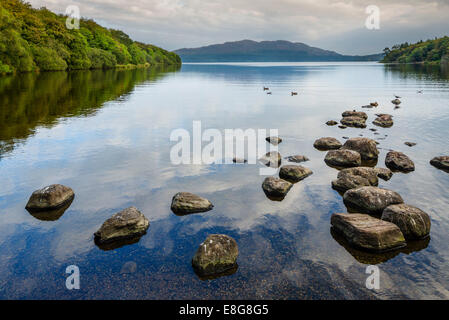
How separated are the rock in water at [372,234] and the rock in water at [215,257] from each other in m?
4.21

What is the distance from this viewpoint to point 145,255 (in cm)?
990

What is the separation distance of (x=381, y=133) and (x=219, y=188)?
63.6ft

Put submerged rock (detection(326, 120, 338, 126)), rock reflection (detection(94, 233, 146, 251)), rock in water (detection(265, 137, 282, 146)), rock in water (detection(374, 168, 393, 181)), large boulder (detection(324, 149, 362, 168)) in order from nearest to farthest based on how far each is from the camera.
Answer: rock reflection (detection(94, 233, 146, 251)) → rock in water (detection(374, 168, 393, 181)) → large boulder (detection(324, 149, 362, 168)) → rock in water (detection(265, 137, 282, 146)) → submerged rock (detection(326, 120, 338, 126))

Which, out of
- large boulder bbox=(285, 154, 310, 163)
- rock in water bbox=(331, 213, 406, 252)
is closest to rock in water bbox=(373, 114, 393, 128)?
large boulder bbox=(285, 154, 310, 163)

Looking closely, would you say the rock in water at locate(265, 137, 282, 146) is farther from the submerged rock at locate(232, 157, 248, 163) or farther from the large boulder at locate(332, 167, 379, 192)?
the large boulder at locate(332, 167, 379, 192)

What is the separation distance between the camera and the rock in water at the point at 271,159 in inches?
737

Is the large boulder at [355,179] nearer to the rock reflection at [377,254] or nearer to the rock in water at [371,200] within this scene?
the rock in water at [371,200]

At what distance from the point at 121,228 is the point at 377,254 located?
8.85 metres

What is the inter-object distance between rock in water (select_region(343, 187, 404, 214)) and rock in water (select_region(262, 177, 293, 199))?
9.43ft

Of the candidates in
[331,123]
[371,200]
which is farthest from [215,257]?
[331,123]

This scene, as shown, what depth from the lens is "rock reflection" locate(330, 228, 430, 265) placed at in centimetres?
980

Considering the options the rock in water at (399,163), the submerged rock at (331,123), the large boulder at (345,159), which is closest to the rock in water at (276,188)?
the large boulder at (345,159)

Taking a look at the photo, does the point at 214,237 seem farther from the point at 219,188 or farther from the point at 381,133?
the point at 381,133

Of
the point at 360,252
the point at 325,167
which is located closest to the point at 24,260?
the point at 360,252
